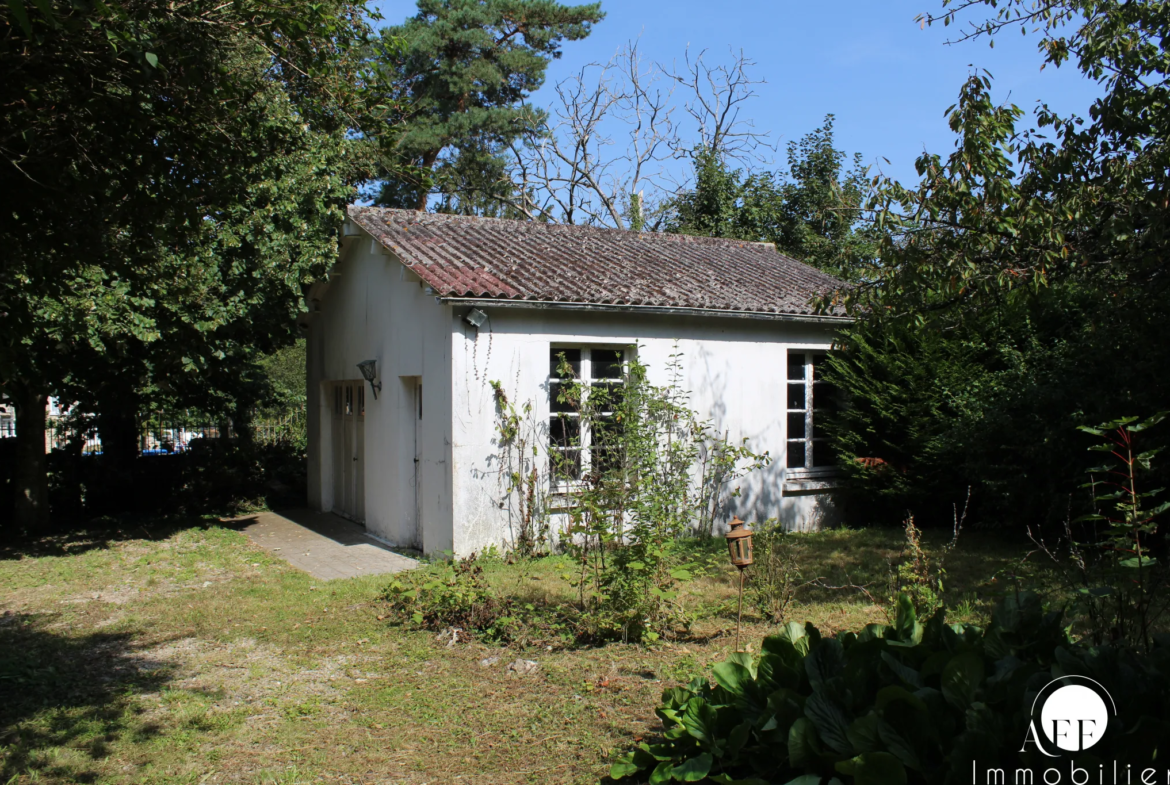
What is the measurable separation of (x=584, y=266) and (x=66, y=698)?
330 inches

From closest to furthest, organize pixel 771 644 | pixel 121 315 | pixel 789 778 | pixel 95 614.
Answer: pixel 789 778 < pixel 771 644 < pixel 95 614 < pixel 121 315

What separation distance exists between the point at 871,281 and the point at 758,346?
185 inches

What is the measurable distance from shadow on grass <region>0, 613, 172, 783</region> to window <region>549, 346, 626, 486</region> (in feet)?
16.5

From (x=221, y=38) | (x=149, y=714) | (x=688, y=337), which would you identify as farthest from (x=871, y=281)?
(x=149, y=714)

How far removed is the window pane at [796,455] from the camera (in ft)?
42.0

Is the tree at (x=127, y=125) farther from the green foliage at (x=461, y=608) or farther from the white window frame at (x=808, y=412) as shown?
the white window frame at (x=808, y=412)

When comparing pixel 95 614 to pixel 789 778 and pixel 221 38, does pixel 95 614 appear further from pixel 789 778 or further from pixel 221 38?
pixel 789 778

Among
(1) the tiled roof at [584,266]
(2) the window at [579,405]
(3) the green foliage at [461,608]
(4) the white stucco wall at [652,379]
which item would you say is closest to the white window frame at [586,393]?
(2) the window at [579,405]

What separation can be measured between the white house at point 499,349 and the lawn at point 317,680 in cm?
181

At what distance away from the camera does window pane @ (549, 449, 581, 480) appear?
1043 centimetres

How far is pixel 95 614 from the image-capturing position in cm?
825

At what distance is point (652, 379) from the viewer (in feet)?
36.7

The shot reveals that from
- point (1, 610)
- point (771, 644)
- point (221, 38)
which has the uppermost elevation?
point (221, 38)

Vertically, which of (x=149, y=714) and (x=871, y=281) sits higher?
(x=871, y=281)
